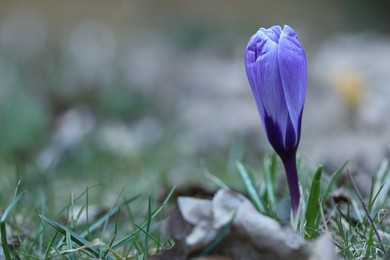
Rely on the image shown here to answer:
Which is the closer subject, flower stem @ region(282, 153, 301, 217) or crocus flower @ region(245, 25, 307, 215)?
crocus flower @ region(245, 25, 307, 215)

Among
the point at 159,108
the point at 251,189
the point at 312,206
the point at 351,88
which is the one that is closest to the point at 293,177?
the point at 312,206

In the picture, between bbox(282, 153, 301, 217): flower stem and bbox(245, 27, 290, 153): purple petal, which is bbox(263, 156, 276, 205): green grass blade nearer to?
bbox(282, 153, 301, 217): flower stem

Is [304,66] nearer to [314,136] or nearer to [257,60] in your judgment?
[257,60]

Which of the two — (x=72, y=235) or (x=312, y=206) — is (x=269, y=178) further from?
(x=72, y=235)

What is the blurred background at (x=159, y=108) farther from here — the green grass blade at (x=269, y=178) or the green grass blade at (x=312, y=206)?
the green grass blade at (x=312, y=206)

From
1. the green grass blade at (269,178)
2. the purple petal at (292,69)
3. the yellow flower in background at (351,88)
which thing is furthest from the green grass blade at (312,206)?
the yellow flower in background at (351,88)

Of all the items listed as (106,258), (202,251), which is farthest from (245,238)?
(106,258)

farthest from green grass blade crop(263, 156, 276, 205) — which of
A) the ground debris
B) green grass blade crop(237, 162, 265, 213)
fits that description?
the ground debris
